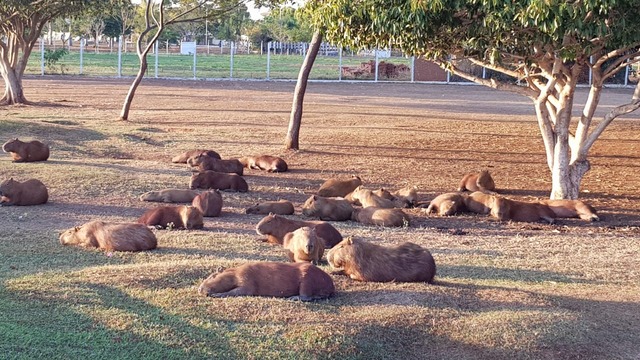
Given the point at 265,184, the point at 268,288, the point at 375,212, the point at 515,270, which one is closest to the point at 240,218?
the point at 375,212

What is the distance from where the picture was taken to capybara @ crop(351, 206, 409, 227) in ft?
38.9

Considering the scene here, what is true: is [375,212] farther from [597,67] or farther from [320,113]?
[320,113]

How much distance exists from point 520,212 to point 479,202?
66cm

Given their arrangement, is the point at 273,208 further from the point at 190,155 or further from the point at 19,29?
the point at 19,29

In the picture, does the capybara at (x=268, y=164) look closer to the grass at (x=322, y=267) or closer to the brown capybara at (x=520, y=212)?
the grass at (x=322, y=267)

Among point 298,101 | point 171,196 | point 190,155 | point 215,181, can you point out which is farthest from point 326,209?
point 298,101

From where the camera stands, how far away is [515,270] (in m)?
8.92

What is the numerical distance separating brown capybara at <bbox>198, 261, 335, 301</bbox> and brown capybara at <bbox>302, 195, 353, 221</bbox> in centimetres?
511

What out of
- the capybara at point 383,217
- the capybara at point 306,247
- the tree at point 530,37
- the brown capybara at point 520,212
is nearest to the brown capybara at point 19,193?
the capybara at point 383,217

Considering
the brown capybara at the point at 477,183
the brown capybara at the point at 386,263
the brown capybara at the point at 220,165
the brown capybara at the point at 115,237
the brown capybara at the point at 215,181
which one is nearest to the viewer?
the brown capybara at the point at 386,263

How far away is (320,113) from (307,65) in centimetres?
904

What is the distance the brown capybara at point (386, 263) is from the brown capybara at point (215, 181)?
20.9ft

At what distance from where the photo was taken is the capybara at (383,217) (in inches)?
467

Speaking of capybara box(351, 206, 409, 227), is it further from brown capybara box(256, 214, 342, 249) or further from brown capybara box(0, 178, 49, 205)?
brown capybara box(0, 178, 49, 205)
